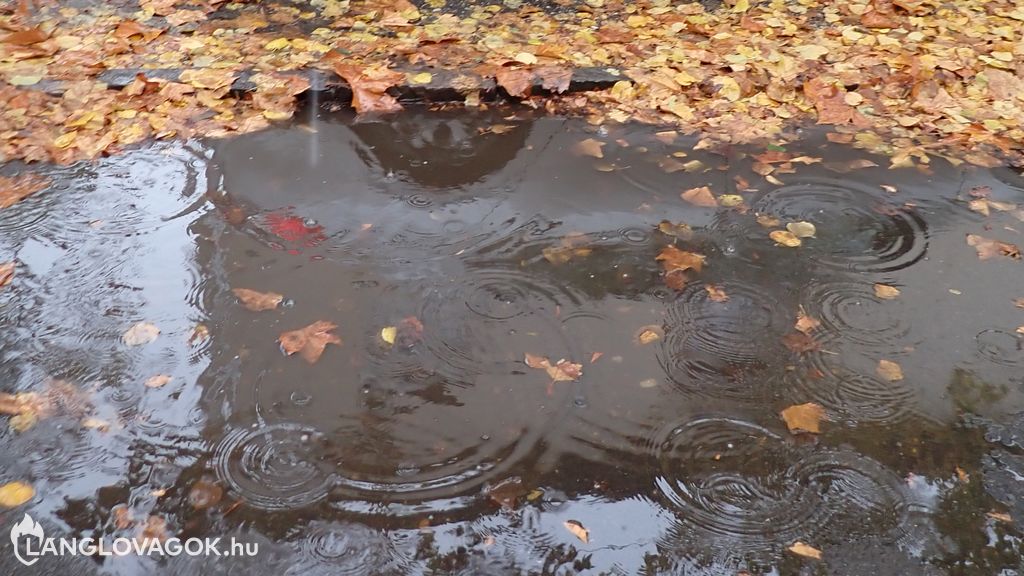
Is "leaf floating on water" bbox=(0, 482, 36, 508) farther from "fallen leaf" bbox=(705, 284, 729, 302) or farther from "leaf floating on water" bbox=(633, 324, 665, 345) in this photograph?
"fallen leaf" bbox=(705, 284, 729, 302)

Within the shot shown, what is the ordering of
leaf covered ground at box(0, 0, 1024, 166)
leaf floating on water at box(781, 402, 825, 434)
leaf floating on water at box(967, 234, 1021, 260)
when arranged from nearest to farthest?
leaf floating on water at box(781, 402, 825, 434), leaf floating on water at box(967, 234, 1021, 260), leaf covered ground at box(0, 0, 1024, 166)

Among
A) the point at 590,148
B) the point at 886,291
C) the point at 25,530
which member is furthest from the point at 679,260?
the point at 25,530

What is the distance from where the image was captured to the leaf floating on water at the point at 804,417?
114 inches

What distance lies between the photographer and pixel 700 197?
4.20 m

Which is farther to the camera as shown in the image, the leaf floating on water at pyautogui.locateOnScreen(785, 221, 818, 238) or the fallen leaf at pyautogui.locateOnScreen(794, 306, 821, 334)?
the leaf floating on water at pyautogui.locateOnScreen(785, 221, 818, 238)

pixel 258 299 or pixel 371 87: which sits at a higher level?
pixel 371 87

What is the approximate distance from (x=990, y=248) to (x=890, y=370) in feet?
3.93

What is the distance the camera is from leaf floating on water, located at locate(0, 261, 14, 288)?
3.49 metres

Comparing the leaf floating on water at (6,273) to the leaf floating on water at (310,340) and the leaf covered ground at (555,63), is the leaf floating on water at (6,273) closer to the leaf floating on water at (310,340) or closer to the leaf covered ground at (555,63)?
the leaf covered ground at (555,63)

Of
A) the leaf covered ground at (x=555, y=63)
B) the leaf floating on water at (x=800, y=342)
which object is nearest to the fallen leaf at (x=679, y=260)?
the leaf floating on water at (x=800, y=342)

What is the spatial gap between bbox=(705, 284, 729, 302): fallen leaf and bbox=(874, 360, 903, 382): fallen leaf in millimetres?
681

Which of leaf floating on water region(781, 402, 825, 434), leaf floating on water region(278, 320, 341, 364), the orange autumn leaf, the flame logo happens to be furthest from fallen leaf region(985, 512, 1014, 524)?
the orange autumn leaf

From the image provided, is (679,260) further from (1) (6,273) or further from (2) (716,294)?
(1) (6,273)

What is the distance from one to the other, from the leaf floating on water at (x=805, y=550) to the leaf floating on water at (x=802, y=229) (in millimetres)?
1839
